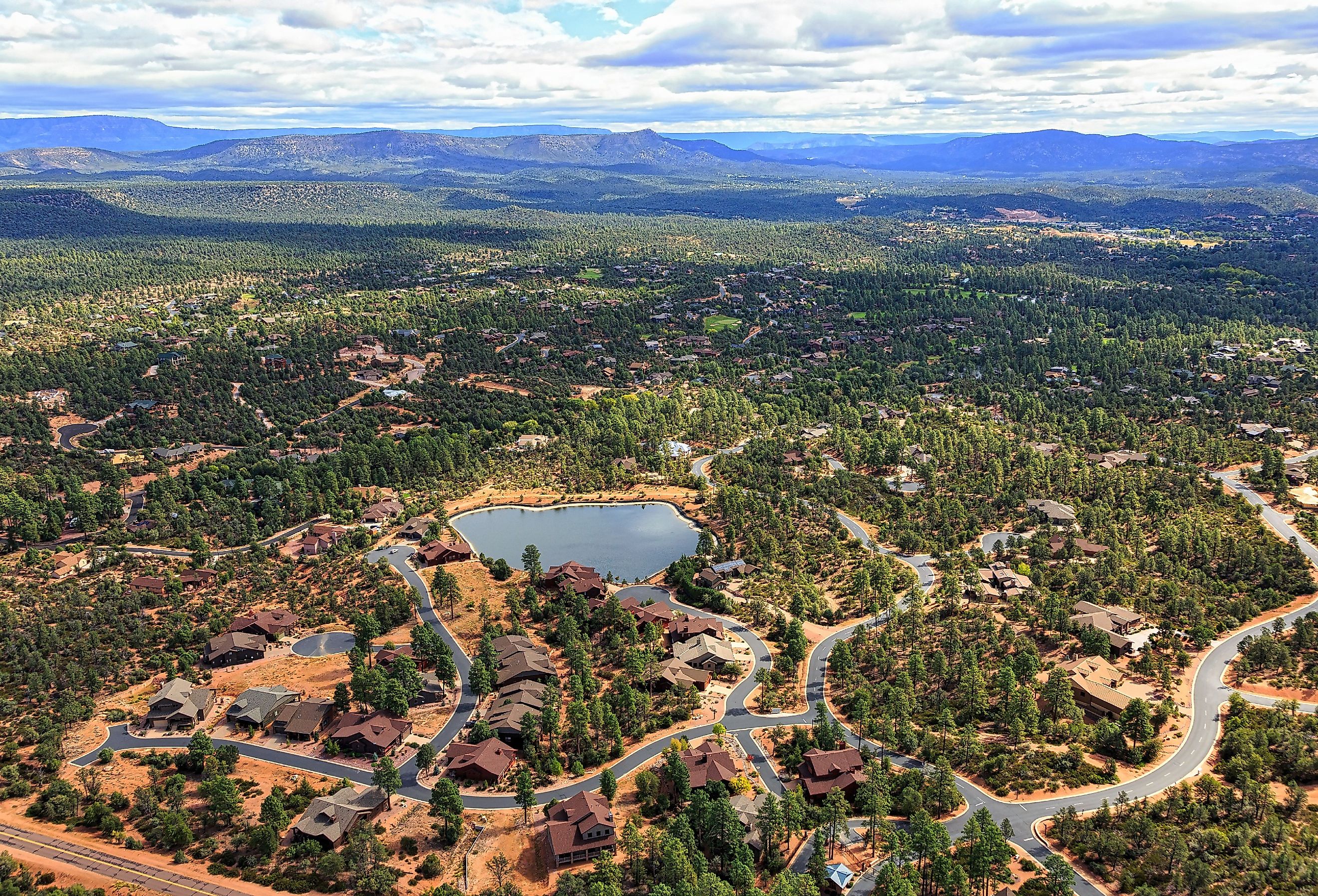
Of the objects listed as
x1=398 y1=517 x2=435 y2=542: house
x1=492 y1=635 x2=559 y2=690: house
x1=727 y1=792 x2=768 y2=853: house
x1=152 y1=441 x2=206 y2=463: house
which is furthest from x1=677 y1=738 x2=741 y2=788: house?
x1=152 y1=441 x2=206 y2=463: house

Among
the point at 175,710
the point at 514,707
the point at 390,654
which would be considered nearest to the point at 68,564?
the point at 175,710

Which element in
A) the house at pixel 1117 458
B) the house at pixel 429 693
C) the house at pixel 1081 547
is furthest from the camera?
the house at pixel 1117 458

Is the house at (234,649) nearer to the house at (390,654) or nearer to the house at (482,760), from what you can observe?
the house at (390,654)

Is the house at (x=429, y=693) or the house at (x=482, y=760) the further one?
the house at (x=429, y=693)

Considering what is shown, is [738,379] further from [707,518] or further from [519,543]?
[519,543]

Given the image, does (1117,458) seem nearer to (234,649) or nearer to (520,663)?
(520,663)

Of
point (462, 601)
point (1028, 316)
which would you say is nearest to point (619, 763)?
point (462, 601)

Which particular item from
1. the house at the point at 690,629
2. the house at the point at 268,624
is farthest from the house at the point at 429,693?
the house at the point at 690,629
